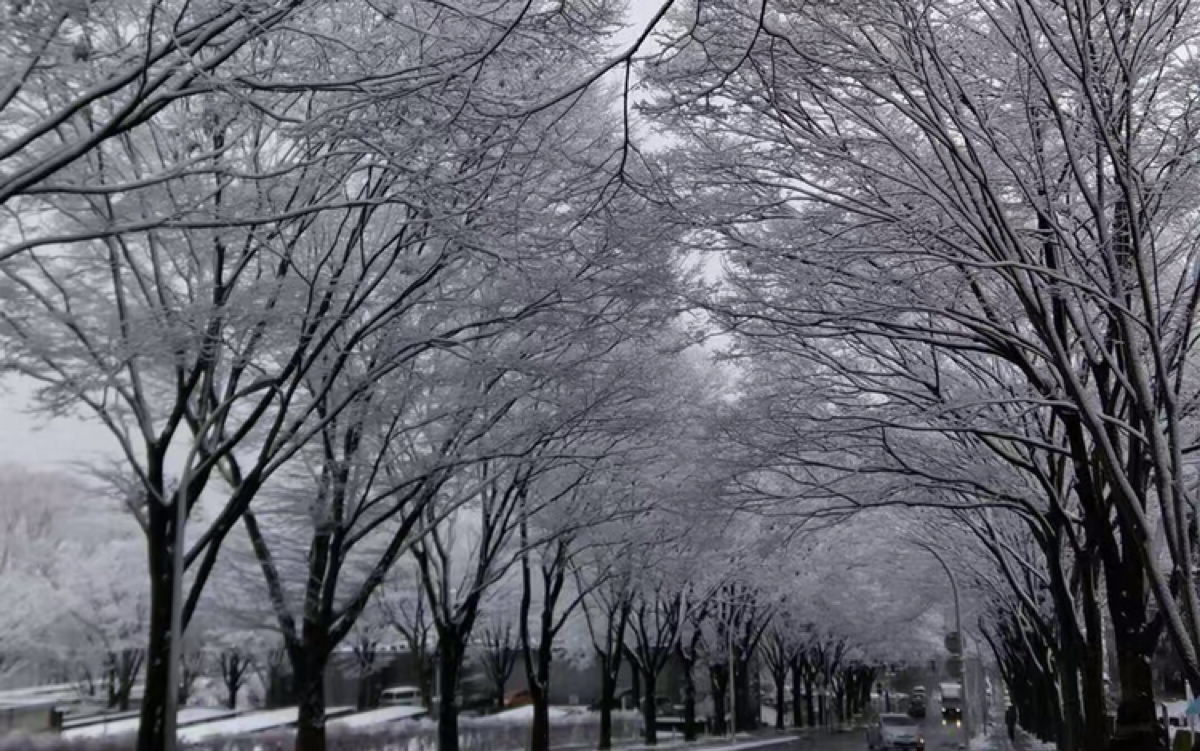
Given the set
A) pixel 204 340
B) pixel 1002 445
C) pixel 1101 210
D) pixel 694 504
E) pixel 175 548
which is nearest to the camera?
pixel 1101 210

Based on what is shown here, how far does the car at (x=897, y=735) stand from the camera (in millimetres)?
33219

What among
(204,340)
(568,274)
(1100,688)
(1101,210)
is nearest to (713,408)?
(568,274)

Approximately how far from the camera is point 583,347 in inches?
663

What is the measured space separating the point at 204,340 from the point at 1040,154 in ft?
32.7

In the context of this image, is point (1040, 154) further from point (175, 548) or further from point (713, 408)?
point (175, 548)

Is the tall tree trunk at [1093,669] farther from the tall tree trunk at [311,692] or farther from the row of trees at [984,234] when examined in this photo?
the tall tree trunk at [311,692]

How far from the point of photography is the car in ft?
109

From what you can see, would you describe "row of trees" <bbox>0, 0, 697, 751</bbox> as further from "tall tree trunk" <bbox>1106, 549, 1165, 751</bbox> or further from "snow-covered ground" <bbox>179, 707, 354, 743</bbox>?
"snow-covered ground" <bbox>179, 707, 354, 743</bbox>

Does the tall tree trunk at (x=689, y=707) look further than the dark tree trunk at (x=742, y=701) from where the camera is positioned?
No

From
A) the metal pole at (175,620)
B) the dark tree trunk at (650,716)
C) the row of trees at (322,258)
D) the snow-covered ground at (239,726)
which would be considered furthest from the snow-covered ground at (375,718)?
the metal pole at (175,620)

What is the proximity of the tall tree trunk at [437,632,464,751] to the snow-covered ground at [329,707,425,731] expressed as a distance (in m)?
9.13

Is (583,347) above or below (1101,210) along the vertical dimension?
above

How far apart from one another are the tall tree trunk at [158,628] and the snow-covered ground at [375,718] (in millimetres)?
16187


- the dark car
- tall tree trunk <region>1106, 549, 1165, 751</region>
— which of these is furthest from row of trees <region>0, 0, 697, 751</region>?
Result: the dark car
